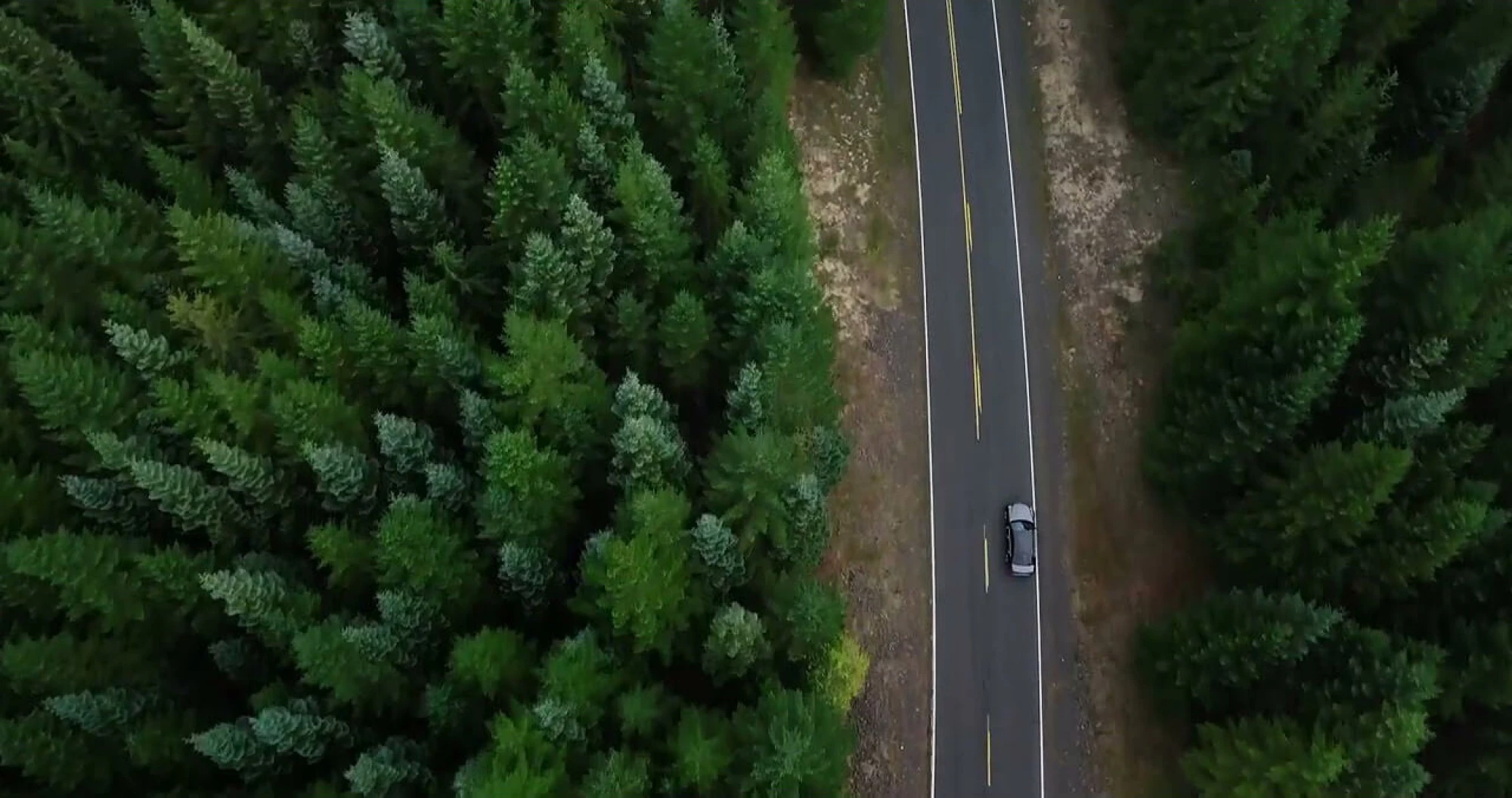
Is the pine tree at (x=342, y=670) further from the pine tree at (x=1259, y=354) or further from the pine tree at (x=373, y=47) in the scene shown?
the pine tree at (x=1259, y=354)

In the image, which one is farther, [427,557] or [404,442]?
[404,442]

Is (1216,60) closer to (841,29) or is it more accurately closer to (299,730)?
(841,29)

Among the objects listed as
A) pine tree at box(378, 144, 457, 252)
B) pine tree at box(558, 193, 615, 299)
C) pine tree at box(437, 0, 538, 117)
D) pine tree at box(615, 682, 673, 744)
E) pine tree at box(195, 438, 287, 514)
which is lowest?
pine tree at box(615, 682, 673, 744)

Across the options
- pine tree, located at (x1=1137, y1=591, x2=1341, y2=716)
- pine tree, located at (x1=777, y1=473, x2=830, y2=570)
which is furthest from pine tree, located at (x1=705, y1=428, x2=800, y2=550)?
pine tree, located at (x1=1137, y1=591, x2=1341, y2=716)

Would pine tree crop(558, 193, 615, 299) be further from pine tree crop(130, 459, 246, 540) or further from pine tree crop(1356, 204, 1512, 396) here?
pine tree crop(1356, 204, 1512, 396)

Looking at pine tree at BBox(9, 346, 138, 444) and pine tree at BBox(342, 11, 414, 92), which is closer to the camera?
pine tree at BBox(9, 346, 138, 444)

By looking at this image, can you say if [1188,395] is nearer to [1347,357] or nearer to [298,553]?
[1347,357]

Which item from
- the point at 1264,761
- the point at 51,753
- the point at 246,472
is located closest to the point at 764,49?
the point at 246,472
